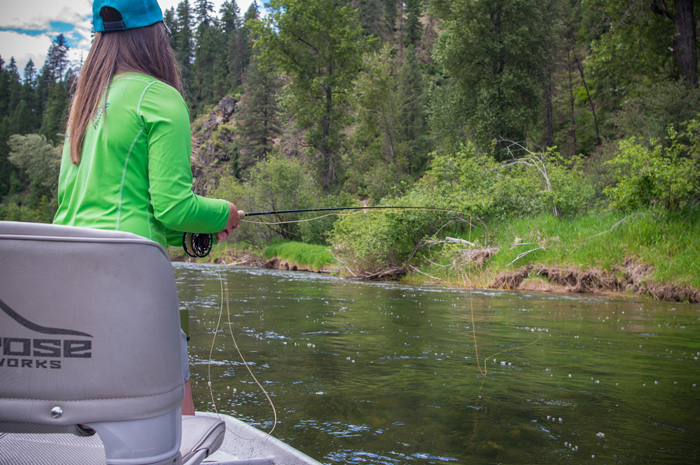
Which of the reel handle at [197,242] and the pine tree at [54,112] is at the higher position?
the pine tree at [54,112]

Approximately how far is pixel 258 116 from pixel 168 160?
5603cm

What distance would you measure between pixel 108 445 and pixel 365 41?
107ft

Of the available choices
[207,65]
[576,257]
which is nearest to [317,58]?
[576,257]

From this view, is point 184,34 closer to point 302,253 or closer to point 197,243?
point 302,253

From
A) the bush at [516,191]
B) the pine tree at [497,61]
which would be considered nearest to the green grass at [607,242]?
the bush at [516,191]

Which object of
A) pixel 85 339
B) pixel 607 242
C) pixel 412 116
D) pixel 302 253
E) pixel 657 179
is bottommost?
pixel 302 253

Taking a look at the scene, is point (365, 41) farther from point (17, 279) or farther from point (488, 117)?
point (17, 279)

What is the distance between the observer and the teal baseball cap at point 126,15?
1814 millimetres

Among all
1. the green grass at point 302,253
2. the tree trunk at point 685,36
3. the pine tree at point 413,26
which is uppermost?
the pine tree at point 413,26

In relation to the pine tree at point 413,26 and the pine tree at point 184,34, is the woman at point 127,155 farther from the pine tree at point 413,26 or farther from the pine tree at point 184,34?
the pine tree at point 184,34

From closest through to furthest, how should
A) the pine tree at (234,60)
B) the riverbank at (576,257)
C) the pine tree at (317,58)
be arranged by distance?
the riverbank at (576,257) < the pine tree at (317,58) < the pine tree at (234,60)

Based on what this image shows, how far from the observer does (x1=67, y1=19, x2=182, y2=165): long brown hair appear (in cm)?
175

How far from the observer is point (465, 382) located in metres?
4.43

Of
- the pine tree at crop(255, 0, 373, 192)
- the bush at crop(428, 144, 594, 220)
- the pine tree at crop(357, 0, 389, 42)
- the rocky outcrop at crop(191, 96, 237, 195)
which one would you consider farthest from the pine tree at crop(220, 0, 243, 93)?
the bush at crop(428, 144, 594, 220)
